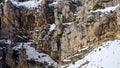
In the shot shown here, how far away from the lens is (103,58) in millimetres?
62688

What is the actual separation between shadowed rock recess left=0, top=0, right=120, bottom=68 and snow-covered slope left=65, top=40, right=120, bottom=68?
4.60 m

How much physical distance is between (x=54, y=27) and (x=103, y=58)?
78676 millimetres

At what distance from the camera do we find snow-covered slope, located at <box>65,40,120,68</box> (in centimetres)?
6058

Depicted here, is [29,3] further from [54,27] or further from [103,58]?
[103,58]

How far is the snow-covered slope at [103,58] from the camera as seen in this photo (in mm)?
60584

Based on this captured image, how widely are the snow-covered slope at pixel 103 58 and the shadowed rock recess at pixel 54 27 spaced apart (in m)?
4.60

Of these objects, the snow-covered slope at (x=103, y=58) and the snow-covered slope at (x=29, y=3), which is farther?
the snow-covered slope at (x=29, y=3)

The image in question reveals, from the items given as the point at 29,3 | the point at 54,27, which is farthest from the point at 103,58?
the point at 29,3

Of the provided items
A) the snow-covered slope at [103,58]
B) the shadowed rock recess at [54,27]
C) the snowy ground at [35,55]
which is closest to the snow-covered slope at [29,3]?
the shadowed rock recess at [54,27]

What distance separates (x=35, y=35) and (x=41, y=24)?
9.97 metres

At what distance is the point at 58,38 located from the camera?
132125 millimetres

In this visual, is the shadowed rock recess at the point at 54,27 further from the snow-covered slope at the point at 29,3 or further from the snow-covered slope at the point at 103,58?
the snow-covered slope at the point at 103,58

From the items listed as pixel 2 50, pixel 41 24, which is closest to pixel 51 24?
pixel 41 24

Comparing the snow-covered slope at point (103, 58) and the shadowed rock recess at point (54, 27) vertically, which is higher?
the snow-covered slope at point (103, 58)
